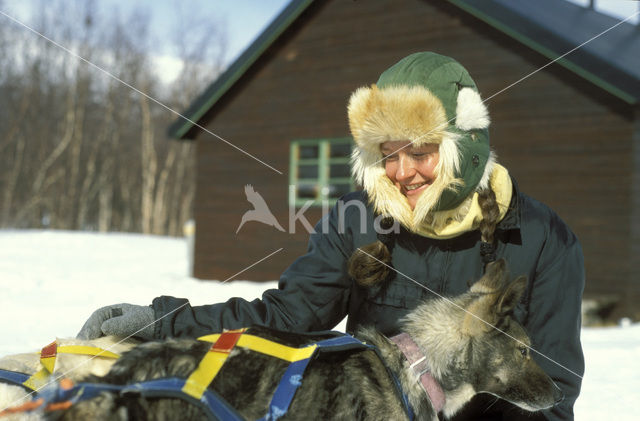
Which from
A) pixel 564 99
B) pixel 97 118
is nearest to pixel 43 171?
pixel 97 118

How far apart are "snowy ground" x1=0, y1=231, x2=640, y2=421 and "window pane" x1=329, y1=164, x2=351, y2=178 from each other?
2.60 meters

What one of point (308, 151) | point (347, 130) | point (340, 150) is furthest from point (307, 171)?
point (347, 130)

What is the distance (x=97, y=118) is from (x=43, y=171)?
4705mm

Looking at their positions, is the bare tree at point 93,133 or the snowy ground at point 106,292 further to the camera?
the bare tree at point 93,133

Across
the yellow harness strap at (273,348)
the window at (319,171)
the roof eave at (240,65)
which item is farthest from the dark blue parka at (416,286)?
the roof eave at (240,65)

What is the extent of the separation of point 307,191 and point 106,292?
444 centimetres

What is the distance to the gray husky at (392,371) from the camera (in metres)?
1.79

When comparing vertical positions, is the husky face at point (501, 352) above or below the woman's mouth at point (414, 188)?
below

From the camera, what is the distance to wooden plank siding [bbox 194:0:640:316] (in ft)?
27.4

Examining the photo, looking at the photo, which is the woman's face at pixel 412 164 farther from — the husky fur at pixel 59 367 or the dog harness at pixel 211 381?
the husky fur at pixel 59 367

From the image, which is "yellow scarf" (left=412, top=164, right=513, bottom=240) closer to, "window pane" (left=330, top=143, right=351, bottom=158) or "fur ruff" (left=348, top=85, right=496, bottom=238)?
"fur ruff" (left=348, top=85, right=496, bottom=238)

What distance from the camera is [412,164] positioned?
8.46 ft

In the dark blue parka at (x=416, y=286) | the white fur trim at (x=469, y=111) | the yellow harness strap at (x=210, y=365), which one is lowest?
the yellow harness strap at (x=210, y=365)

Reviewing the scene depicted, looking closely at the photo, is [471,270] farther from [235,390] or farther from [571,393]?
[235,390]
